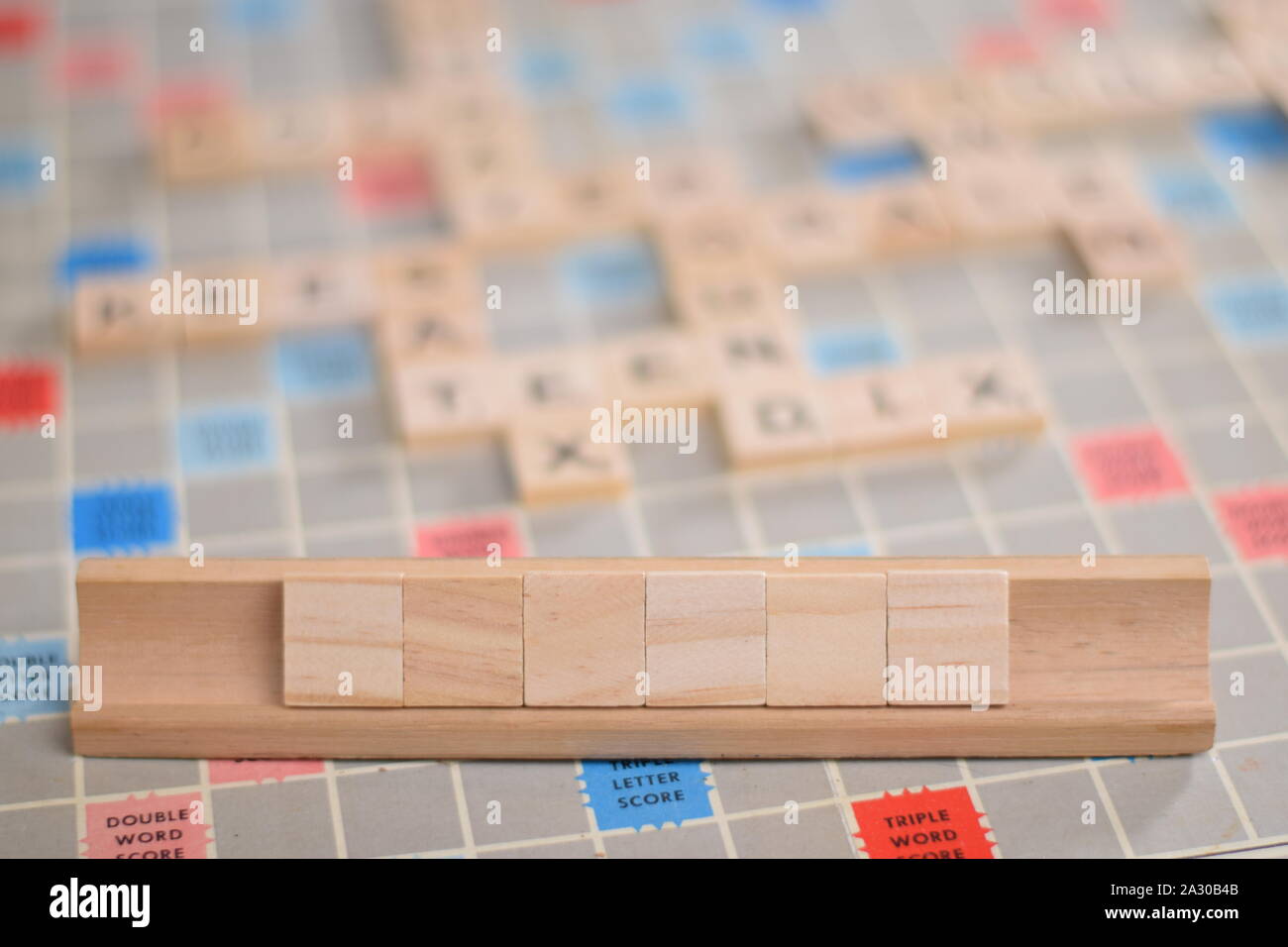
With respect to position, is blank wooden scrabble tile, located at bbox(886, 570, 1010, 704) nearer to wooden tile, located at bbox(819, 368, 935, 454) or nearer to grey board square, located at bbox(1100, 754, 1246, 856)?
grey board square, located at bbox(1100, 754, 1246, 856)

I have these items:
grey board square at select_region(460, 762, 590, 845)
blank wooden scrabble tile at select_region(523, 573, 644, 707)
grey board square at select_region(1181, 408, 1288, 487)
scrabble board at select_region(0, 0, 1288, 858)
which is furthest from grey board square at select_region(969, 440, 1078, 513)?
grey board square at select_region(460, 762, 590, 845)

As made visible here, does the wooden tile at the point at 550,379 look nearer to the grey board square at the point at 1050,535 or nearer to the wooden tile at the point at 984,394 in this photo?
the wooden tile at the point at 984,394

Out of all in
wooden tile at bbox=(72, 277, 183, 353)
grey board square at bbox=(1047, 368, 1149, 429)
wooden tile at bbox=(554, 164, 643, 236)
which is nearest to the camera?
grey board square at bbox=(1047, 368, 1149, 429)

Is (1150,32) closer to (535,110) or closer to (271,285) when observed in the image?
(535,110)

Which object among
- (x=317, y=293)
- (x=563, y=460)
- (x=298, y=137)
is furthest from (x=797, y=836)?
(x=298, y=137)

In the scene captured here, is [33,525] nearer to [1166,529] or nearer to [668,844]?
[668,844]
